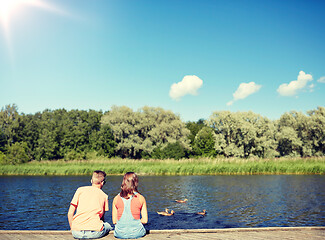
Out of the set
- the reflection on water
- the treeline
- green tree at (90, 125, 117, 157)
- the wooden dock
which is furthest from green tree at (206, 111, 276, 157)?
the wooden dock

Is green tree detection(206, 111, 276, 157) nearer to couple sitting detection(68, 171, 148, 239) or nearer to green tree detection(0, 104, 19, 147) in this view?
green tree detection(0, 104, 19, 147)

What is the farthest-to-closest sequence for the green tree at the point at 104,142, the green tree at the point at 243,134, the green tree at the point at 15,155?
1. the green tree at the point at 104,142
2. the green tree at the point at 243,134
3. the green tree at the point at 15,155

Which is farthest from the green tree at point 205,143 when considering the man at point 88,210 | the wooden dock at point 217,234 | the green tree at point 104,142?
the man at point 88,210

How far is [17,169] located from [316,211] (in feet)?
130

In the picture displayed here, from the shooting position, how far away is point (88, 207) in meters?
5.96

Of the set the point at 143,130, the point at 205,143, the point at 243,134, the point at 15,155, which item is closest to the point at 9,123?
the point at 15,155

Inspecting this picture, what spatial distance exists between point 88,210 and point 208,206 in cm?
1275

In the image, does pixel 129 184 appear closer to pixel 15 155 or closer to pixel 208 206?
pixel 208 206

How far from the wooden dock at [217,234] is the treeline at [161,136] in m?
53.2

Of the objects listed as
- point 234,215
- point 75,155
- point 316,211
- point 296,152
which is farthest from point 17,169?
point 296,152

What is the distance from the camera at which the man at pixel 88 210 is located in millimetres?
5949

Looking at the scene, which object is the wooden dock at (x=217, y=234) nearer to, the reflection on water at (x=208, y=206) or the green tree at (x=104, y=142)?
the reflection on water at (x=208, y=206)

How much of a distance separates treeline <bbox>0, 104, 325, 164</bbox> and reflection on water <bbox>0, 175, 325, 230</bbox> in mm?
36205

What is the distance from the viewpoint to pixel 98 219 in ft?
20.0
